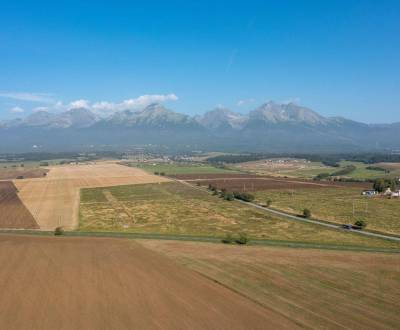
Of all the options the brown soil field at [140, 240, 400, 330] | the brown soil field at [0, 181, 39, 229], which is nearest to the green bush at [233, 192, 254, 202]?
the brown soil field at [140, 240, 400, 330]

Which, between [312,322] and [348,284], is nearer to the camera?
[312,322]

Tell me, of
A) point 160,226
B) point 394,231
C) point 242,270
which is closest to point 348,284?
point 242,270

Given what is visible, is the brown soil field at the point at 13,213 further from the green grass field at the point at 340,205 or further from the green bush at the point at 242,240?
the green grass field at the point at 340,205

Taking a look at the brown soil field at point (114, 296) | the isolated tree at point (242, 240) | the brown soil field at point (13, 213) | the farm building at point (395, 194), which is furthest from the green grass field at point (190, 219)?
the farm building at point (395, 194)

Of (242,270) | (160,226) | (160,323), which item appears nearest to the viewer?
(160,323)

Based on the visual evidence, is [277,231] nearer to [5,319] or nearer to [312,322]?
[312,322]

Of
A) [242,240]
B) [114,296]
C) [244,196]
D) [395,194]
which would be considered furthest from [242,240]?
[395,194]

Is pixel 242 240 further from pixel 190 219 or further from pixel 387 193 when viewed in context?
pixel 387 193

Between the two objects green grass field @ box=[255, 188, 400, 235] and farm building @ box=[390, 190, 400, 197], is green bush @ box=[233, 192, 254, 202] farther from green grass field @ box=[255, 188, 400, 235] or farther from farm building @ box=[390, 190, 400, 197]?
farm building @ box=[390, 190, 400, 197]
